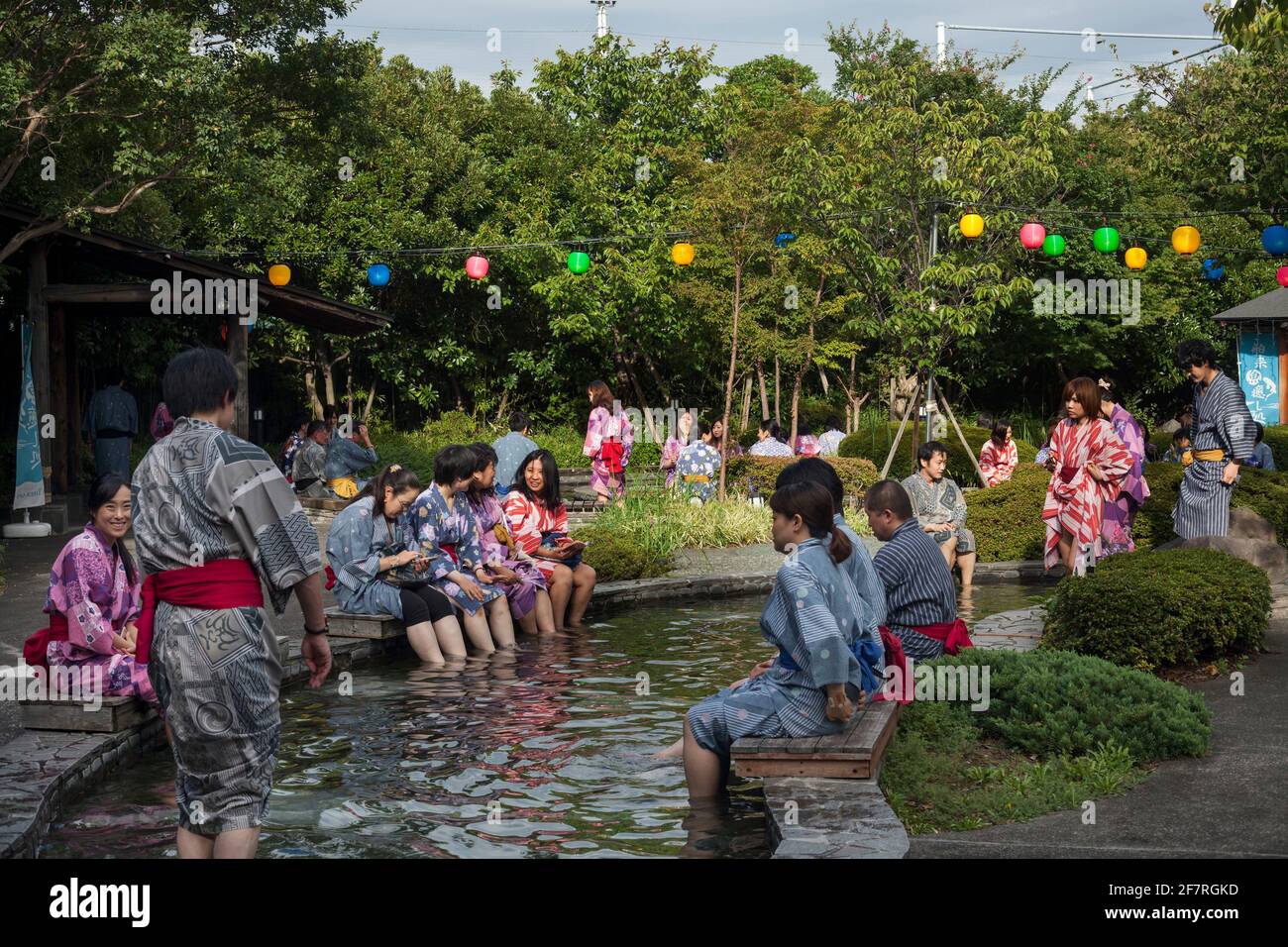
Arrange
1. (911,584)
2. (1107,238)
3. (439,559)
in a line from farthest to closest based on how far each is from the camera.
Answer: (1107,238) → (439,559) → (911,584)

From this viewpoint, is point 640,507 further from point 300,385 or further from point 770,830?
point 300,385

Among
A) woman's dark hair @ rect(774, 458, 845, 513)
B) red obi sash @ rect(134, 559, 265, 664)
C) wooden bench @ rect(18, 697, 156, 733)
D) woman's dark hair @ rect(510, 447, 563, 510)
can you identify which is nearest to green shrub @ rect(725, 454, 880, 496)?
woman's dark hair @ rect(510, 447, 563, 510)

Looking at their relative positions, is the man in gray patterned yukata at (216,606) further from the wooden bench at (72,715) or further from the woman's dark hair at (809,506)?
the wooden bench at (72,715)

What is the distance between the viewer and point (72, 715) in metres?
6.76

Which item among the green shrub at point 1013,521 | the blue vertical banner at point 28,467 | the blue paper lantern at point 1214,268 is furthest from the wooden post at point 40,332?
Result: the blue paper lantern at point 1214,268

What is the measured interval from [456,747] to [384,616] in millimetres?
2644

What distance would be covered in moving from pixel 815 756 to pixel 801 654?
46 cm

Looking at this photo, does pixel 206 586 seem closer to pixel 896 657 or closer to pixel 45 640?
pixel 45 640

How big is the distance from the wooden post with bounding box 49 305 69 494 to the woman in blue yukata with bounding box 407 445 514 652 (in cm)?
1106

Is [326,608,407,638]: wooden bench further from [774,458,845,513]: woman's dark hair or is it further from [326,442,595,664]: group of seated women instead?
[774,458,845,513]: woman's dark hair

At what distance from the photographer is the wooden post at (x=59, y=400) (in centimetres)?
1927

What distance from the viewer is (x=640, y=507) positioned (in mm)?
15523

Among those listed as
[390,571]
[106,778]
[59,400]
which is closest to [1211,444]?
[390,571]
